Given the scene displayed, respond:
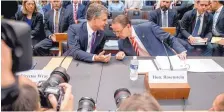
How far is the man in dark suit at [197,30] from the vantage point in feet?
11.1

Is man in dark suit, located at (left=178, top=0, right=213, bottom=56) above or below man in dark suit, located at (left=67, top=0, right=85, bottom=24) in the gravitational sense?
below

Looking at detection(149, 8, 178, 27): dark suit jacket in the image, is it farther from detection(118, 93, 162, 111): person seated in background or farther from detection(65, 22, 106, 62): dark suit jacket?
detection(118, 93, 162, 111): person seated in background

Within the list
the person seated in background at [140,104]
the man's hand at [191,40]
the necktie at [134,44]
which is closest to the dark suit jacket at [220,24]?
the man's hand at [191,40]

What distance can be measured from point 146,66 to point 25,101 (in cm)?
140

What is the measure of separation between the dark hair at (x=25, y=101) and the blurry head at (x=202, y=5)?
2975 mm

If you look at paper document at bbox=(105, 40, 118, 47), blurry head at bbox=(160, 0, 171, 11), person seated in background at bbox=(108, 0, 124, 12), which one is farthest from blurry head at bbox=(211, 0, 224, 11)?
person seated in background at bbox=(108, 0, 124, 12)

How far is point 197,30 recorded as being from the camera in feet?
11.8

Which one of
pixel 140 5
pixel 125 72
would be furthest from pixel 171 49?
pixel 140 5

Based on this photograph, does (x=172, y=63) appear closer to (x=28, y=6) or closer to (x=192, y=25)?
(x=192, y=25)

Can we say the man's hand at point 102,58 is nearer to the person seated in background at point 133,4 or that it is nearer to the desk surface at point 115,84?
the desk surface at point 115,84

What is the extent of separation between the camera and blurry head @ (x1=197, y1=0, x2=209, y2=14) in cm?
346

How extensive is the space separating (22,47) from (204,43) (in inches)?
115

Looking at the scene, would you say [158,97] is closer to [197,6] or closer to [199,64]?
[199,64]

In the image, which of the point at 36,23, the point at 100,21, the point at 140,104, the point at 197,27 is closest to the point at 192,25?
the point at 197,27
